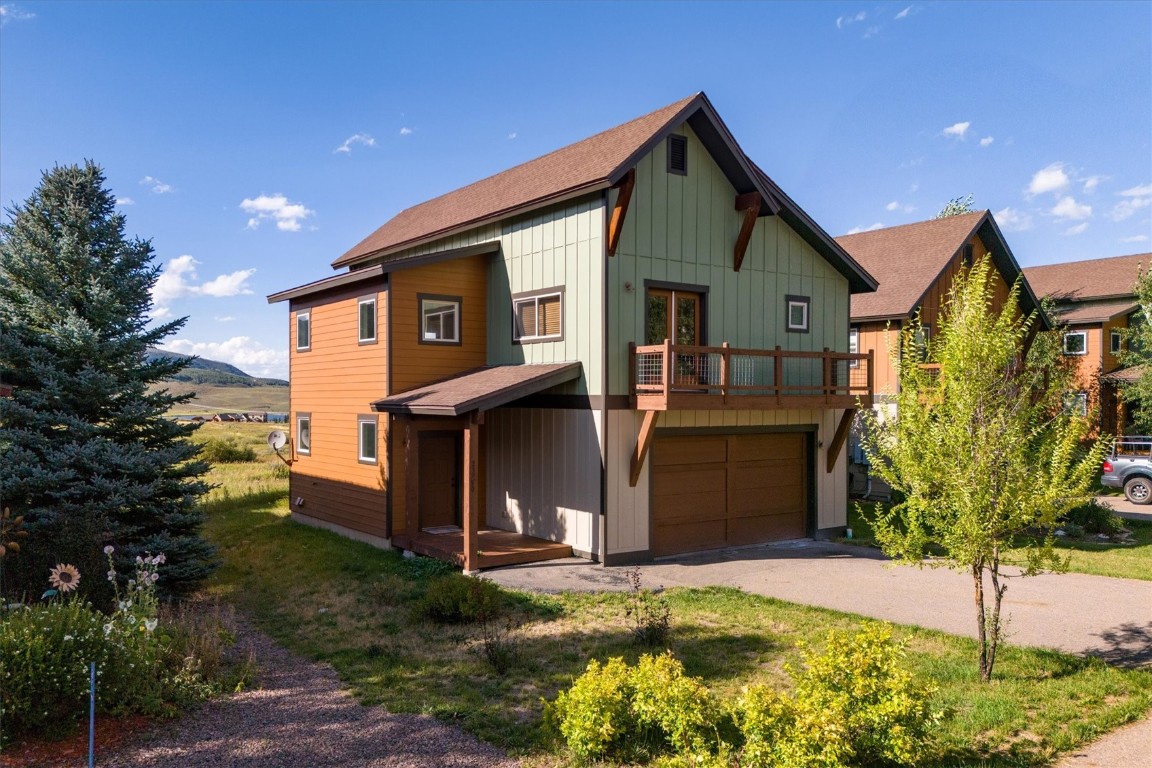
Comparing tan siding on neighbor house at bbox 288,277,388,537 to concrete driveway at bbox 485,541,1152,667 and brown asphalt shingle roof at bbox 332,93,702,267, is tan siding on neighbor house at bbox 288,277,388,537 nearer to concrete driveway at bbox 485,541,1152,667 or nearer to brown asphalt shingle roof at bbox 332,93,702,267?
brown asphalt shingle roof at bbox 332,93,702,267

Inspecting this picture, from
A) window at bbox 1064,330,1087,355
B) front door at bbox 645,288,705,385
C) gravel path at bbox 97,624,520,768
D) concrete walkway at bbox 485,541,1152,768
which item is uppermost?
window at bbox 1064,330,1087,355

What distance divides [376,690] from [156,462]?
6345mm

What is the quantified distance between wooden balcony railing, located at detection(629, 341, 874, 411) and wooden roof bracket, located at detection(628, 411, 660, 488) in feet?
0.69

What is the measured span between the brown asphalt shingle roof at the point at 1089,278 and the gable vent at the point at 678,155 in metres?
26.9

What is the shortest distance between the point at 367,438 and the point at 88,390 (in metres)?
5.73

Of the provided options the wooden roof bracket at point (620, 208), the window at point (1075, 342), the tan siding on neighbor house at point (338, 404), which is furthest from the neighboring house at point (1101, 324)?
the tan siding on neighbor house at point (338, 404)

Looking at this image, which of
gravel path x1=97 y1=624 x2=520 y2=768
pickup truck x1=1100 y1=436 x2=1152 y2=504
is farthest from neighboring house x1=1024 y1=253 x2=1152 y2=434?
gravel path x1=97 y1=624 x2=520 y2=768

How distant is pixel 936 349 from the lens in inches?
334

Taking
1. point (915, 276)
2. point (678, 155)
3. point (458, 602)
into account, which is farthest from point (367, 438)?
point (915, 276)

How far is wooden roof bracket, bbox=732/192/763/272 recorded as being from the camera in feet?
50.1

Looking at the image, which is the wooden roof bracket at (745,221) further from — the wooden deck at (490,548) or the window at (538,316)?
the wooden deck at (490,548)

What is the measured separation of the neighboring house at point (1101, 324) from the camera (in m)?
31.6

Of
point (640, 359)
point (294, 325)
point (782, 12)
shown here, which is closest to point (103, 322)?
point (294, 325)

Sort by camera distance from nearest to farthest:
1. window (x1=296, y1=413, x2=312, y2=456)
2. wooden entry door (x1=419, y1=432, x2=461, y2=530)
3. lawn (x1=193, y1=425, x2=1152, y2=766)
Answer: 1. lawn (x1=193, y1=425, x2=1152, y2=766)
2. wooden entry door (x1=419, y1=432, x2=461, y2=530)
3. window (x1=296, y1=413, x2=312, y2=456)
